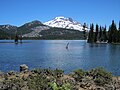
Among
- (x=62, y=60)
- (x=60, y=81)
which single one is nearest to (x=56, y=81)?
(x=60, y=81)

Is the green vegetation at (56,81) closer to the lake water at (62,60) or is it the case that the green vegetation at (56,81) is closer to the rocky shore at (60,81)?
the rocky shore at (60,81)

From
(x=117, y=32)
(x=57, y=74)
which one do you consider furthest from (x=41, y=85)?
(x=117, y=32)

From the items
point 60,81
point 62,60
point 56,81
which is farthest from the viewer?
point 62,60

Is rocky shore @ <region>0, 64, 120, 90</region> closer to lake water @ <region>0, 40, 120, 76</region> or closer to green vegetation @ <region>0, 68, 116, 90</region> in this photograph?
green vegetation @ <region>0, 68, 116, 90</region>

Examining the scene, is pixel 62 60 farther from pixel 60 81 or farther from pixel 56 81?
pixel 56 81

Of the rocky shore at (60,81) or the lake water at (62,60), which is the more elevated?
the rocky shore at (60,81)

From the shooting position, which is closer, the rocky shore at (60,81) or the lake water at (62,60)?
the rocky shore at (60,81)

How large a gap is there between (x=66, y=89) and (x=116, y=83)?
759 cm

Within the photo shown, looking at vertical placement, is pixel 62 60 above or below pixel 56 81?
below

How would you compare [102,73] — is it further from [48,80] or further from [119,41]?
[119,41]

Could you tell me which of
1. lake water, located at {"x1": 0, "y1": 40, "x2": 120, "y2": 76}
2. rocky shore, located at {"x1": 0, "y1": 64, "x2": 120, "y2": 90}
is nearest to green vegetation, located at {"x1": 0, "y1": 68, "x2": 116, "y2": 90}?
rocky shore, located at {"x1": 0, "y1": 64, "x2": 120, "y2": 90}

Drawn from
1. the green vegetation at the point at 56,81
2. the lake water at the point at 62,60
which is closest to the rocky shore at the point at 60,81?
the green vegetation at the point at 56,81

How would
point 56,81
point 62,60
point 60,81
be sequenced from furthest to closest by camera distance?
point 62,60, point 60,81, point 56,81

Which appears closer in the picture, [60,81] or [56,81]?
[56,81]
